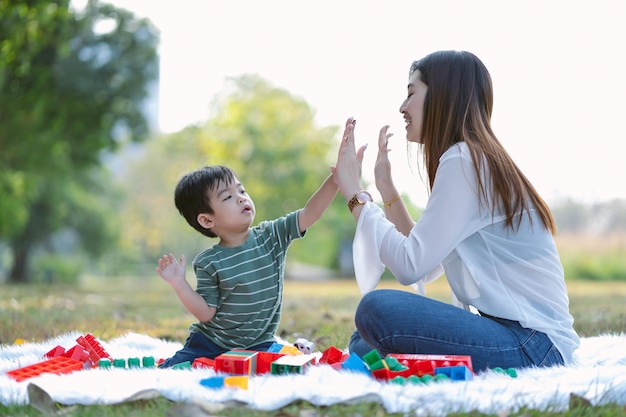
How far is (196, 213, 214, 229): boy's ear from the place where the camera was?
2841mm

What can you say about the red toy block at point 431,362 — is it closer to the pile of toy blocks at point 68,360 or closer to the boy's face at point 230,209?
the boy's face at point 230,209

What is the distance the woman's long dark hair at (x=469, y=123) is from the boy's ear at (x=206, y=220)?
937mm

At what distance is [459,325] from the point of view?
2.22m

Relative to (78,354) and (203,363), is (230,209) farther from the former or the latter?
(78,354)

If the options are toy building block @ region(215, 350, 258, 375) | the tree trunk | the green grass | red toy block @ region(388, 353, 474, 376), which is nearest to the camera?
the green grass

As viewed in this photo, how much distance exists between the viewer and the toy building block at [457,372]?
2.07 m

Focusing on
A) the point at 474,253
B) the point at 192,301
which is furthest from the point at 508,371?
the point at 192,301

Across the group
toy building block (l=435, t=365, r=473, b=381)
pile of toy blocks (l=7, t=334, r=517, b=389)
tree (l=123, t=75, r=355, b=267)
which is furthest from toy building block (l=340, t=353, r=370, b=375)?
tree (l=123, t=75, r=355, b=267)

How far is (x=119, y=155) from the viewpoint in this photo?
11328 mm

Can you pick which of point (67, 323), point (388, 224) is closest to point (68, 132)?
point (67, 323)

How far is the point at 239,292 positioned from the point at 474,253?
969mm

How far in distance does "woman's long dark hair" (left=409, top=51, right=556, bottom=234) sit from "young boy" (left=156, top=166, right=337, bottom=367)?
0.59m

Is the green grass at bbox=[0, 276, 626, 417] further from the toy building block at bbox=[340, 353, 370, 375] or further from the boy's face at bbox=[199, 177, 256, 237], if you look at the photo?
the boy's face at bbox=[199, 177, 256, 237]

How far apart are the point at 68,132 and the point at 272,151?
11.5 m
